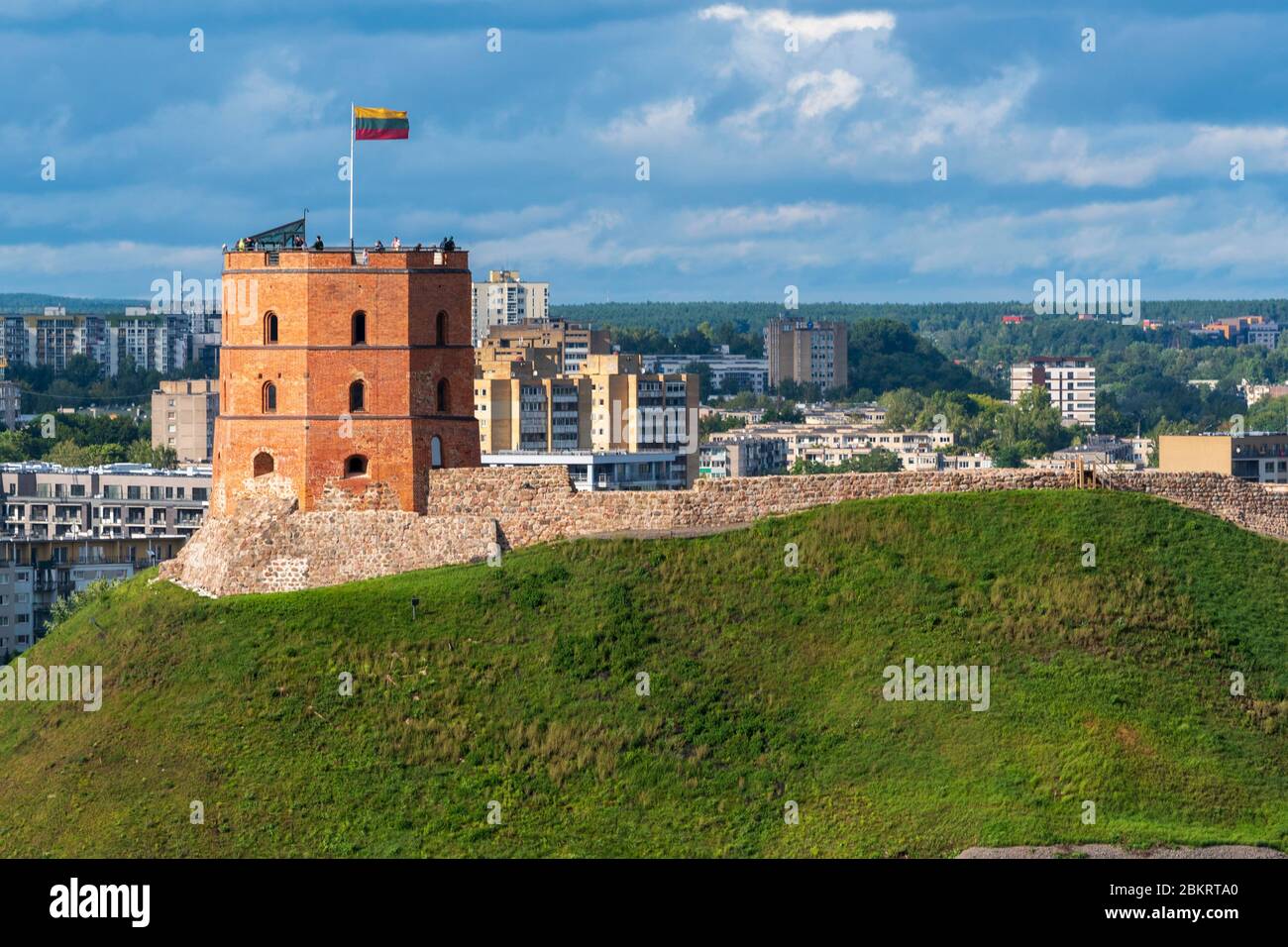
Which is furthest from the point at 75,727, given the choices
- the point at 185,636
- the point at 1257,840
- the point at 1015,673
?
the point at 1257,840

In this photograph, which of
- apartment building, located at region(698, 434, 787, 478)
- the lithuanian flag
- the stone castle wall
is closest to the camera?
the stone castle wall

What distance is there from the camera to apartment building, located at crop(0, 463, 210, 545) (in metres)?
129

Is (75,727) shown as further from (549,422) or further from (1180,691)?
(549,422)

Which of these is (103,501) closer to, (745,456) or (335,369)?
(745,456)

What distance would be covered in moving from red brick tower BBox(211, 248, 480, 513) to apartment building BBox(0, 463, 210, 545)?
6169 centimetres

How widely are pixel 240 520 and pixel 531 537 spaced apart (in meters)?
5.99

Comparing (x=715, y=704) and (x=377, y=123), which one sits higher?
(x=377, y=123)

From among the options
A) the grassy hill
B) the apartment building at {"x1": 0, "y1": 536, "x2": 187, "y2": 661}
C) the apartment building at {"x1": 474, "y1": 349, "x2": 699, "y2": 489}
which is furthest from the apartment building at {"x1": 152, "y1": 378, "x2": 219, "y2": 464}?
the grassy hill

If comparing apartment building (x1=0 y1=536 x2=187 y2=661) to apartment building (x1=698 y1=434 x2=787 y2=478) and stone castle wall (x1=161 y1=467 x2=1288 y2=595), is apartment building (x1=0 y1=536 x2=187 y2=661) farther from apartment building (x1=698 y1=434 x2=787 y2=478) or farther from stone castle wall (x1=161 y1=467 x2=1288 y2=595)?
apartment building (x1=698 y1=434 x2=787 y2=478)

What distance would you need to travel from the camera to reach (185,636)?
57.1m

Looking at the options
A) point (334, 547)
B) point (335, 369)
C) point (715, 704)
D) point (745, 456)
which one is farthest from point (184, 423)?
point (715, 704)

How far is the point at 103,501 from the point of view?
442ft

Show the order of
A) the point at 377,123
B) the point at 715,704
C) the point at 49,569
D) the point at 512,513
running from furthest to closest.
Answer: the point at 49,569 < the point at 377,123 < the point at 512,513 < the point at 715,704

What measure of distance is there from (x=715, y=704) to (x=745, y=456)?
131 meters
